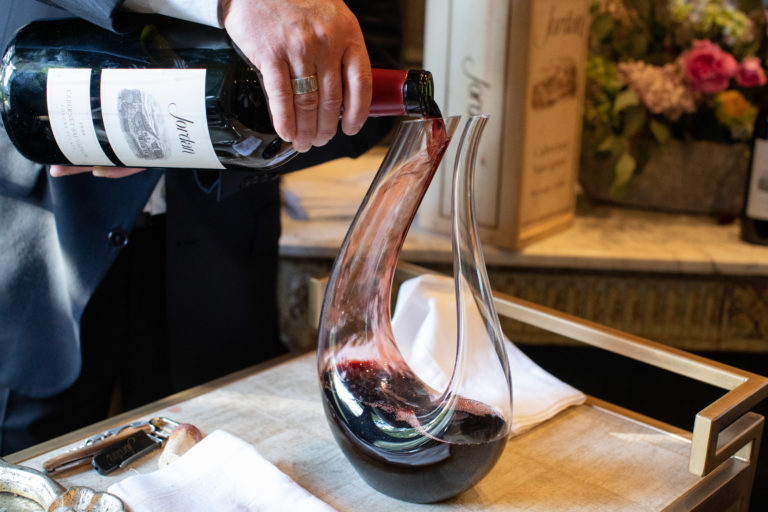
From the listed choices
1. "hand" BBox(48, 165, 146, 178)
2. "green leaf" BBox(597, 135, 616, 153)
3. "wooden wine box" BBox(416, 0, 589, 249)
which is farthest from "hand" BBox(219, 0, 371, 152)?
"green leaf" BBox(597, 135, 616, 153)

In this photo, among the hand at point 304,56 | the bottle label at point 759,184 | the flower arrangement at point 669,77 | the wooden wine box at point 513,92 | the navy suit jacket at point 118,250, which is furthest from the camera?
the flower arrangement at point 669,77

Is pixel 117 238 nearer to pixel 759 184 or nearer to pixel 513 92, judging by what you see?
pixel 513 92

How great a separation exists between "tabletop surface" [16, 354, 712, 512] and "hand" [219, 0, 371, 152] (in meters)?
0.29

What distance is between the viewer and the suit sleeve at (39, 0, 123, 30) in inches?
26.4

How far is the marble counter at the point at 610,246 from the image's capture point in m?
1.41

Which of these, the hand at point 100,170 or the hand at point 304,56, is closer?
the hand at point 304,56

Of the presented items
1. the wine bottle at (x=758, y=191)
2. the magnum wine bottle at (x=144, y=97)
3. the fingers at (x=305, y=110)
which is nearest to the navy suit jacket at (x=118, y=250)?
the magnum wine bottle at (x=144, y=97)

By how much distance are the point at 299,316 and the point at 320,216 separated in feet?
0.71

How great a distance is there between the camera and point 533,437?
0.77 m

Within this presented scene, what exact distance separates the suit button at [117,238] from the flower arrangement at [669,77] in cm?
97

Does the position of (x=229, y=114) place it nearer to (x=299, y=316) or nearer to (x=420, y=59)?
(x=299, y=316)

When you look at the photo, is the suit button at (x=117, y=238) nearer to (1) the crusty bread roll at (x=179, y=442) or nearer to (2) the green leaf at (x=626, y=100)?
(1) the crusty bread roll at (x=179, y=442)

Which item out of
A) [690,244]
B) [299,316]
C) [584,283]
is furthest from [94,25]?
[690,244]

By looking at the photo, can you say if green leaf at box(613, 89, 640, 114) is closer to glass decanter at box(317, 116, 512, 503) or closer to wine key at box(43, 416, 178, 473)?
glass decanter at box(317, 116, 512, 503)
